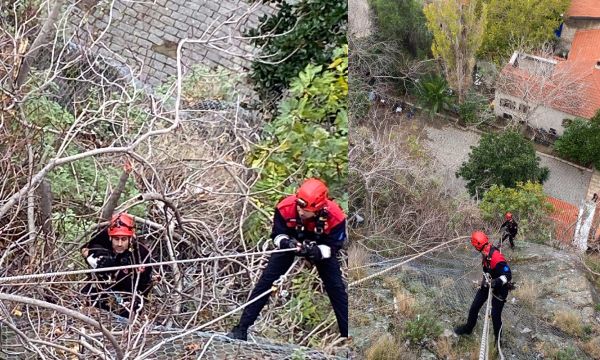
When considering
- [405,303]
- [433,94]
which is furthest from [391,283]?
[433,94]

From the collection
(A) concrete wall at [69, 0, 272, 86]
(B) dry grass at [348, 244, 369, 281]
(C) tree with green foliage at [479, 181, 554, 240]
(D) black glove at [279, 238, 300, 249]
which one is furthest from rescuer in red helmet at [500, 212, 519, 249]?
(A) concrete wall at [69, 0, 272, 86]

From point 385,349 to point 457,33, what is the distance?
3.83 feet

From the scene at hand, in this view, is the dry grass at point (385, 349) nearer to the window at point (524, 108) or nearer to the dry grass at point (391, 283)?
the dry grass at point (391, 283)

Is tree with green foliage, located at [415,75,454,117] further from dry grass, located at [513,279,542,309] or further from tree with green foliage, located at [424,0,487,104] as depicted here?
dry grass, located at [513,279,542,309]

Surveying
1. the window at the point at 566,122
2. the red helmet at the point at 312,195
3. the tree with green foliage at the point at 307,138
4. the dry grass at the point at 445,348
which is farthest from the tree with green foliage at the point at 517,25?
the tree with green foliage at the point at 307,138

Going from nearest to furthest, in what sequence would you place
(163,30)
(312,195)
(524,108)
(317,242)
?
(524,108) < (312,195) < (317,242) < (163,30)

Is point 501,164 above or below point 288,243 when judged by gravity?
above

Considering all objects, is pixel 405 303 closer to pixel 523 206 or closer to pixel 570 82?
pixel 523 206

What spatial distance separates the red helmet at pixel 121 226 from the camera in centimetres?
327

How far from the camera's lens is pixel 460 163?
239 centimetres

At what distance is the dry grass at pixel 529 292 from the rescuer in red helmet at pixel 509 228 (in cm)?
17

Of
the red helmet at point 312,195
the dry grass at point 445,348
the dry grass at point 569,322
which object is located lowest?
the dry grass at point 445,348

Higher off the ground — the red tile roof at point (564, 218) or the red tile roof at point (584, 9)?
the red tile roof at point (584, 9)

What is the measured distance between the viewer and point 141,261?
11.0 ft
